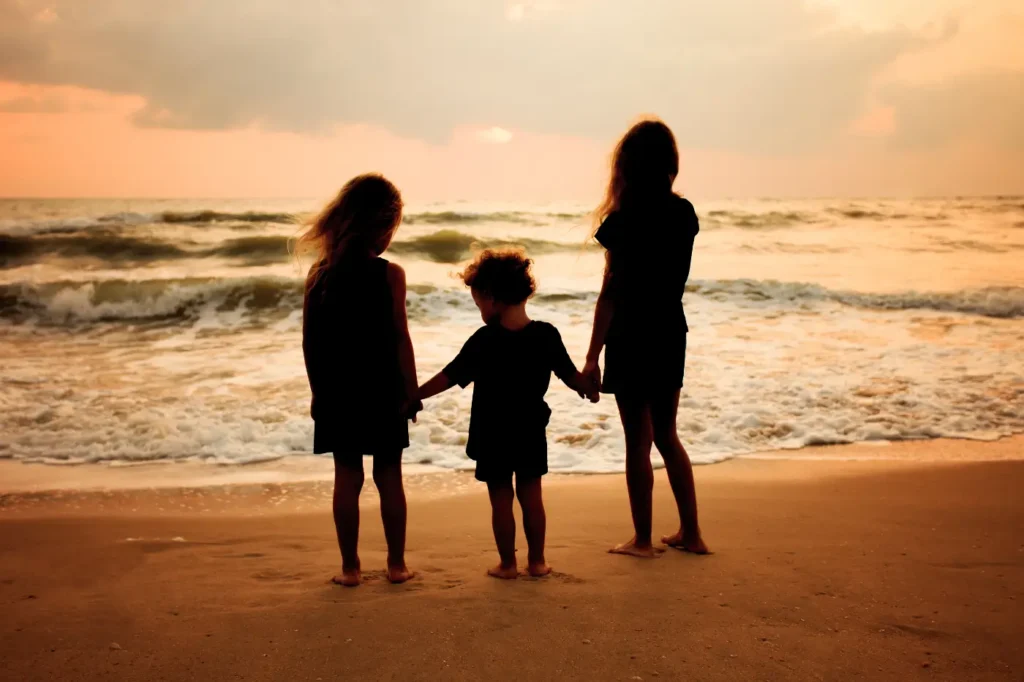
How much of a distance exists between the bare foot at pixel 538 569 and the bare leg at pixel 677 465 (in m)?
0.62

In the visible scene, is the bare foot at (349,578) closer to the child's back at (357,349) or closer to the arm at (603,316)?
the child's back at (357,349)

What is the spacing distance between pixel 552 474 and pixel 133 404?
386 cm

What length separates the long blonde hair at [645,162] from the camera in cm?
345

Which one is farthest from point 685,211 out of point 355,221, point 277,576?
point 277,576

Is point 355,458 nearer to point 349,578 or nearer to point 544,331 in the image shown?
point 349,578

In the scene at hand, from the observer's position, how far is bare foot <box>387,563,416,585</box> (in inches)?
130

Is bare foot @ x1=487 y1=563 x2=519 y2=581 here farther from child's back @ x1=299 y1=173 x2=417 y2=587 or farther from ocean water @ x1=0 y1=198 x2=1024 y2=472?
ocean water @ x1=0 y1=198 x2=1024 y2=472

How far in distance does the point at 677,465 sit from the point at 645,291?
2.34ft

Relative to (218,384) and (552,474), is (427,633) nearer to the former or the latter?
(552,474)

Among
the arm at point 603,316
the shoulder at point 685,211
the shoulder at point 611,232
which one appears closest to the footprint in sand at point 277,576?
the arm at point 603,316

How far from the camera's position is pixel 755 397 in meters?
7.21

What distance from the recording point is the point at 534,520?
10.9 feet

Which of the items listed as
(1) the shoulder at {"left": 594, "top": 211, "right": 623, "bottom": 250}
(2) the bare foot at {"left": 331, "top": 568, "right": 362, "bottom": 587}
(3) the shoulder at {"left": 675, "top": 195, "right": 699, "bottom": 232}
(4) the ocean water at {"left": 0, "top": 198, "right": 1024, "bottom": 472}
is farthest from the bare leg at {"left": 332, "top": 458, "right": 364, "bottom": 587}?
(4) the ocean water at {"left": 0, "top": 198, "right": 1024, "bottom": 472}

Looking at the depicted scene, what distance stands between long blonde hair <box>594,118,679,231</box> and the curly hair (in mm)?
544
